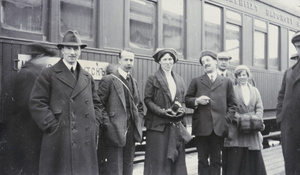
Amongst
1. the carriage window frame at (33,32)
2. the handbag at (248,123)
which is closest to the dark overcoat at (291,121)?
the handbag at (248,123)

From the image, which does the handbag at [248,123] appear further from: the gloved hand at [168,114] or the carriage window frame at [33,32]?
the carriage window frame at [33,32]

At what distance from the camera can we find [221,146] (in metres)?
4.05

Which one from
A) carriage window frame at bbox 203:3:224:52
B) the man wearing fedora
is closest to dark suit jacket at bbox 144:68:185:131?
the man wearing fedora

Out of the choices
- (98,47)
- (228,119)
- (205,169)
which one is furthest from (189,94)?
(98,47)

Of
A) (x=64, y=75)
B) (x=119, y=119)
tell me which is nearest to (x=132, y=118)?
(x=119, y=119)

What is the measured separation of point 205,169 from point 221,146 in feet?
1.05

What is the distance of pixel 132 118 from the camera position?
3719 millimetres

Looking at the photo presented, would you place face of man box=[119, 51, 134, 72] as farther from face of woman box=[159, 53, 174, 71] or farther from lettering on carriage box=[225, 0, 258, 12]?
lettering on carriage box=[225, 0, 258, 12]

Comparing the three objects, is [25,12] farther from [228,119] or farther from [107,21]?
[228,119]

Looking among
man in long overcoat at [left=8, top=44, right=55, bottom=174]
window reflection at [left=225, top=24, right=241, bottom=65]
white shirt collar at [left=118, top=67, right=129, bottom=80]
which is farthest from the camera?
Result: window reflection at [left=225, top=24, right=241, bottom=65]

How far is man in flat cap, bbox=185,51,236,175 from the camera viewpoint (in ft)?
13.0

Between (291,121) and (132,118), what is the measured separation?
60.7 inches

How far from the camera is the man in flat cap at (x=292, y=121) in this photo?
3.53 m

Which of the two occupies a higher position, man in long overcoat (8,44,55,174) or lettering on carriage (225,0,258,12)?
lettering on carriage (225,0,258,12)
